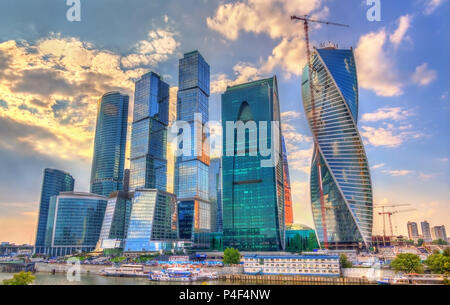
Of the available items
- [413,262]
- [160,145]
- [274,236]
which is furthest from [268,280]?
[160,145]

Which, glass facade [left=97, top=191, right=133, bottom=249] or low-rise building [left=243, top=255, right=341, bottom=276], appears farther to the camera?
glass facade [left=97, top=191, right=133, bottom=249]

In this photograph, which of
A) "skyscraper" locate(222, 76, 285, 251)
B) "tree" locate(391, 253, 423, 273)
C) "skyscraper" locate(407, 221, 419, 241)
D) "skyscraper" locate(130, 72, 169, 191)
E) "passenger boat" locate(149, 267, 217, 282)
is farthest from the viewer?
"skyscraper" locate(407, 221, 419, 241)

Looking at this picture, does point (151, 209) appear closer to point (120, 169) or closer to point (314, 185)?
point (314, 185)

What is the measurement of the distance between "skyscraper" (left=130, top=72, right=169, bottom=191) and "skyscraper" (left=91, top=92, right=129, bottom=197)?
10837 millimetres

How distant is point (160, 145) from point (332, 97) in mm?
56761

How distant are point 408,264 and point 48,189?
340 feet

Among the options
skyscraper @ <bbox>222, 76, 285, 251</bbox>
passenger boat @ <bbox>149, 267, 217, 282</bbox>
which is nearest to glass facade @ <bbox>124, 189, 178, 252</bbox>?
skyscraper @ <bbox>222, 76, 285, 251</bbox>

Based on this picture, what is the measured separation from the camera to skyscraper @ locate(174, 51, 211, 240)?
85.7 metres

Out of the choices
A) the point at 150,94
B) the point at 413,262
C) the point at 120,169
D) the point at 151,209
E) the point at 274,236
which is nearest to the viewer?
the point at 413,262

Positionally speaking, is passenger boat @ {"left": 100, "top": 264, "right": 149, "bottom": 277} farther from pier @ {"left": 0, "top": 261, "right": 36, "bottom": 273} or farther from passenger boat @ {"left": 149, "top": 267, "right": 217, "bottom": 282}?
pier @ {"left": 0, "top": 261, "right": 36, "bottom": 273}

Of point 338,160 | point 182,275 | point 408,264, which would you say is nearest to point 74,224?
point 182,275

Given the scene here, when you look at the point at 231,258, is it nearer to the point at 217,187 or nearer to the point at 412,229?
the point at 217,187

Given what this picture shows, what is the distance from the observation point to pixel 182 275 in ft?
114
